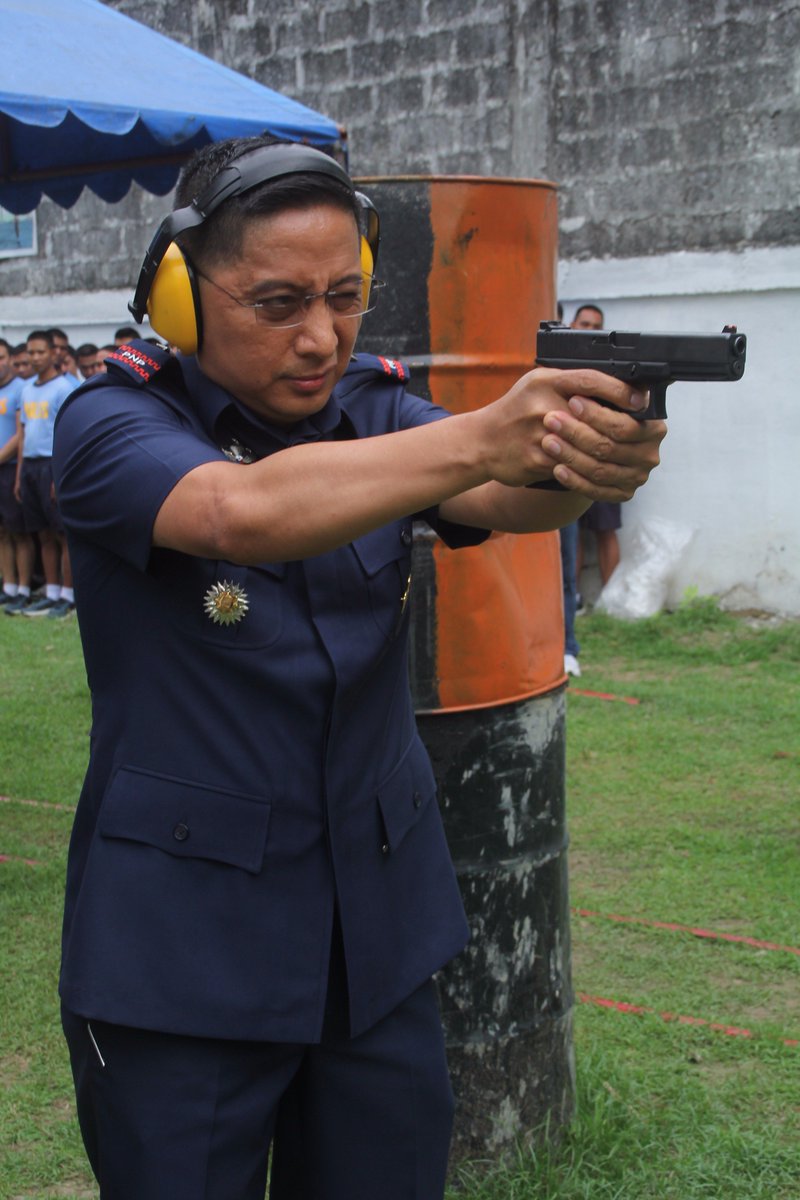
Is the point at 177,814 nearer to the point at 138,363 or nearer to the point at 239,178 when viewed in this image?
the point at 138,363

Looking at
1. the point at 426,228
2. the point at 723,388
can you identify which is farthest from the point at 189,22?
the point at 426,228

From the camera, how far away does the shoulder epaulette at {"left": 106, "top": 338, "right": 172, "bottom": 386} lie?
182 centimetres

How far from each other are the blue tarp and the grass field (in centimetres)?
280

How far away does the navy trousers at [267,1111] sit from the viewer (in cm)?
180

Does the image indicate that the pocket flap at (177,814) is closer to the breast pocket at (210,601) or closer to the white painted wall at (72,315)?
the breast pocket at (210,601)

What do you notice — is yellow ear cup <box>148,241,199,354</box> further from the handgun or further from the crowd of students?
the crowd of students

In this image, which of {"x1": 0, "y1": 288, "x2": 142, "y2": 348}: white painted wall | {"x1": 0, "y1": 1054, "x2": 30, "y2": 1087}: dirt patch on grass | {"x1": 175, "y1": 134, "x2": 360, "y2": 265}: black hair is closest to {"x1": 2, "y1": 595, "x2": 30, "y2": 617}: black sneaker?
{"x1": 0, "y1": 288, "x2": 142, "y2": 348}: white painted wall

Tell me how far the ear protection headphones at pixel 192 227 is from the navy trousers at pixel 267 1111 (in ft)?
2.89

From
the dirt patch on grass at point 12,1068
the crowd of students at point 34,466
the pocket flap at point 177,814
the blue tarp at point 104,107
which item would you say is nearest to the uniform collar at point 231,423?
the pocket flap at point 177,814

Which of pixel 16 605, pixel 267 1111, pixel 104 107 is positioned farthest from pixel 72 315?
pixel 267 1111

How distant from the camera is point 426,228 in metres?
2.85

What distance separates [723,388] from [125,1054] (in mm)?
8058

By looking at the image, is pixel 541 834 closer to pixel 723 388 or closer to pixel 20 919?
pixel 20 919

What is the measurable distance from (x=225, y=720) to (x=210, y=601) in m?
0.15
